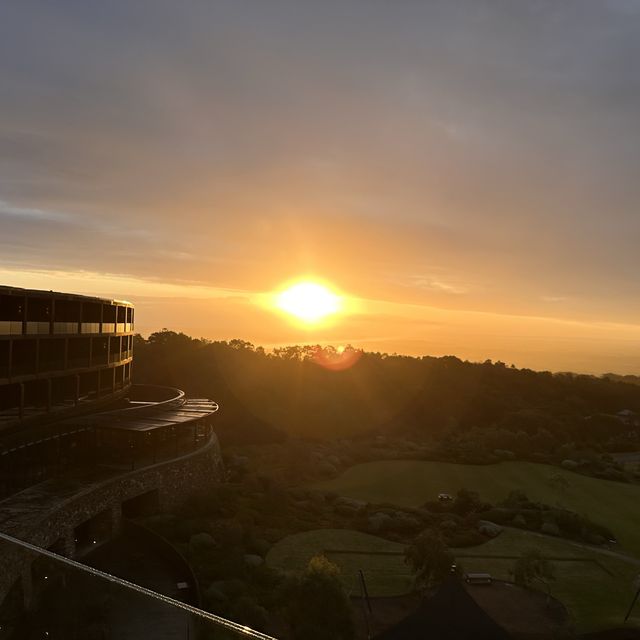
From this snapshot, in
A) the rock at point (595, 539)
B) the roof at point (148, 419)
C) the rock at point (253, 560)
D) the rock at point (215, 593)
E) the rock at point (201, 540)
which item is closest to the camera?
the rock at point (215, 593)

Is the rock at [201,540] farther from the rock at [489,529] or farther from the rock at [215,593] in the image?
the rock at [489,529]

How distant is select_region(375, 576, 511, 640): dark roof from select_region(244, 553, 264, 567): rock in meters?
8.33

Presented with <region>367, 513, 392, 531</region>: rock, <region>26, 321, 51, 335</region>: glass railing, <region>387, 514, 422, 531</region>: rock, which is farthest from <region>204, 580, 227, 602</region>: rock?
<region>26, 321, 51, 335</region>: glass railing

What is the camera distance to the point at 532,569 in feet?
86.7

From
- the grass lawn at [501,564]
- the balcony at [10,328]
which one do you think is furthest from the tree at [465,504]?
the balcony at [10,328]

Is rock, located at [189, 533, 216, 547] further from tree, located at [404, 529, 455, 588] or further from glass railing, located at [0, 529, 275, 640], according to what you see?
glass railing, located at [0, 529, 275, 640]

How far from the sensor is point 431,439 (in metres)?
76.9

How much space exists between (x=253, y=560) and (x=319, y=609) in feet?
23.7

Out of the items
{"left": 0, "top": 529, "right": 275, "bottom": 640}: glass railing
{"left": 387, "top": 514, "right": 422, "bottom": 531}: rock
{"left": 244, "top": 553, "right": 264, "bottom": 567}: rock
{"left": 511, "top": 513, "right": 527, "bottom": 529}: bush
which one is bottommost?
{"left": 511, "top": 513, "right": 527, "bottom": 529}: bush

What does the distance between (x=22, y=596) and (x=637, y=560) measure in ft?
120

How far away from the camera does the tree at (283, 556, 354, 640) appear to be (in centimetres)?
1997

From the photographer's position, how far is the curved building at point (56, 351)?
28281 mm

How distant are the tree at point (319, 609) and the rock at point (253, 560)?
5281 millimetres

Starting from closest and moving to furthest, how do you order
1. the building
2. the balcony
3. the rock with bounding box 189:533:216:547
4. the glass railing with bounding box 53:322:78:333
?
1. the building
2. the rock with bounding box 189:533:216:547
3. the balcony
4. the glass railing with bounding box 53:322:78:333
